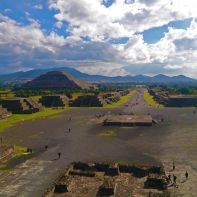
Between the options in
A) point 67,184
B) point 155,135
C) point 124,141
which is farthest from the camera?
point 155,135

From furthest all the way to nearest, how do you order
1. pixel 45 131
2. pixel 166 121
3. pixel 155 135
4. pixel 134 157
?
pixel 166 121 < pixel 45 131 < pixel 155 135 < pixel 134 157

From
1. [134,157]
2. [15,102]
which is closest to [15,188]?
[134,157]

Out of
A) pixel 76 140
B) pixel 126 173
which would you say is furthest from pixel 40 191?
pixel 76 140

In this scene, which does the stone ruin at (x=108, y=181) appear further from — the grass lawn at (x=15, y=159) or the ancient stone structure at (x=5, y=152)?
the ancient stone structure at (x=5, y=152)

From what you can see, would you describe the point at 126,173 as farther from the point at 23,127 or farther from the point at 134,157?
the point at 23,127

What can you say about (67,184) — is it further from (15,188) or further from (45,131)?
(45,131)

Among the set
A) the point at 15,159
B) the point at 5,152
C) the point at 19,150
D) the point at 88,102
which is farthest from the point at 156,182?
the point at 88,102

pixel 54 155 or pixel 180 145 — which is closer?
pixel 54 155

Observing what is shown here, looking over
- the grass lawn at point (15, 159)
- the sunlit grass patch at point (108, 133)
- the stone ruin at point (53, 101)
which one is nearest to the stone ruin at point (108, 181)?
the grass lawn at point (15, 159)
